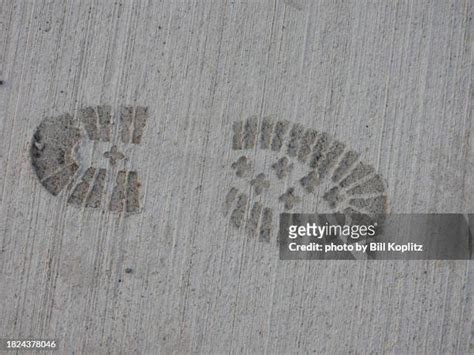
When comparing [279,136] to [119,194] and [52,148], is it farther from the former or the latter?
[52,148]

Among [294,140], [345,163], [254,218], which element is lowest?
[254,218]

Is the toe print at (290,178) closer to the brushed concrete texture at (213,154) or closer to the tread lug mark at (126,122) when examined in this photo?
the brushed concrete texture at (213,154)

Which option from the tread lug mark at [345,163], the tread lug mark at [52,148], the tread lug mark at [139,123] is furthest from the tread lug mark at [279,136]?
the tread lug mark at [52,148]

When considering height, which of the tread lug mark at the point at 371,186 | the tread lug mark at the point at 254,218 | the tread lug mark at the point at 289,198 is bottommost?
the tread lug mark at the point at 254,218

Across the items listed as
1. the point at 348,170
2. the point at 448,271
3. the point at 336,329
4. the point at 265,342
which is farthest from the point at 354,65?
the point at 265,342

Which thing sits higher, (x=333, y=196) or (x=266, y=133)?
(x=266, y=133)

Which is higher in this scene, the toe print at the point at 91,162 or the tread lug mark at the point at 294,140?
the tread lug mark at the point at 294,140

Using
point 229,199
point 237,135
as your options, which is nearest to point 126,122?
point 237,135

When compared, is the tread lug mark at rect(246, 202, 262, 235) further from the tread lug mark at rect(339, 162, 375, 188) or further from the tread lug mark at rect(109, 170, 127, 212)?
the tread lug mark at rect(109, 170, 127, 212)
